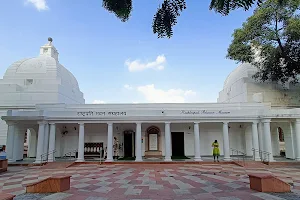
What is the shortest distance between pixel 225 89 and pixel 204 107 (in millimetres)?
8248

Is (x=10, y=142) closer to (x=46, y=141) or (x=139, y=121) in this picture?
(x=46, y=141)

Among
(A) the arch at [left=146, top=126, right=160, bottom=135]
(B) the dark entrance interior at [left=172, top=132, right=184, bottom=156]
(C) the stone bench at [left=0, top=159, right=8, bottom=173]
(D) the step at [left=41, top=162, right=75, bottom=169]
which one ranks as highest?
(A) the arch at [left=146, top=126, right=160, bottom=135]

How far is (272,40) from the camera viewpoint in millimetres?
18828

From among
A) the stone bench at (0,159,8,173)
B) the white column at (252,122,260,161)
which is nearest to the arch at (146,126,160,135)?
the white column at (252,122,260,161)

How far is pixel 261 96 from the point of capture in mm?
20797

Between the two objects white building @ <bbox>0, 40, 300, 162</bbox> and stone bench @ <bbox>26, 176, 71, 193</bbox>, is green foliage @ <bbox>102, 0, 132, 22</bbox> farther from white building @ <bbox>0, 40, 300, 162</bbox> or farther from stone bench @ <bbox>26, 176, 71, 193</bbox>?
white building @ <bbox>0, 40, 300, 162</bbox>

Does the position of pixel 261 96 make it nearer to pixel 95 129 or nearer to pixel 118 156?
pixel 118 156

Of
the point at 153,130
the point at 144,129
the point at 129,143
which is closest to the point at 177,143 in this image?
the point at 153,130

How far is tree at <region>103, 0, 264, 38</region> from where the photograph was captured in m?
3.61

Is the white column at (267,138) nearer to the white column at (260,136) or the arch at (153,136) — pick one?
the white column at (260,136)

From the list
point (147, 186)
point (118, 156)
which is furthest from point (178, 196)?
point (118, 156)

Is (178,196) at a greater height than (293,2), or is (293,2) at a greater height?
(293,2)

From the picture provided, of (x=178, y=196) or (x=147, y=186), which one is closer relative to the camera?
(x=178, y=196)

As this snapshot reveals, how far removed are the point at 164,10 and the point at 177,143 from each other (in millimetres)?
16724
